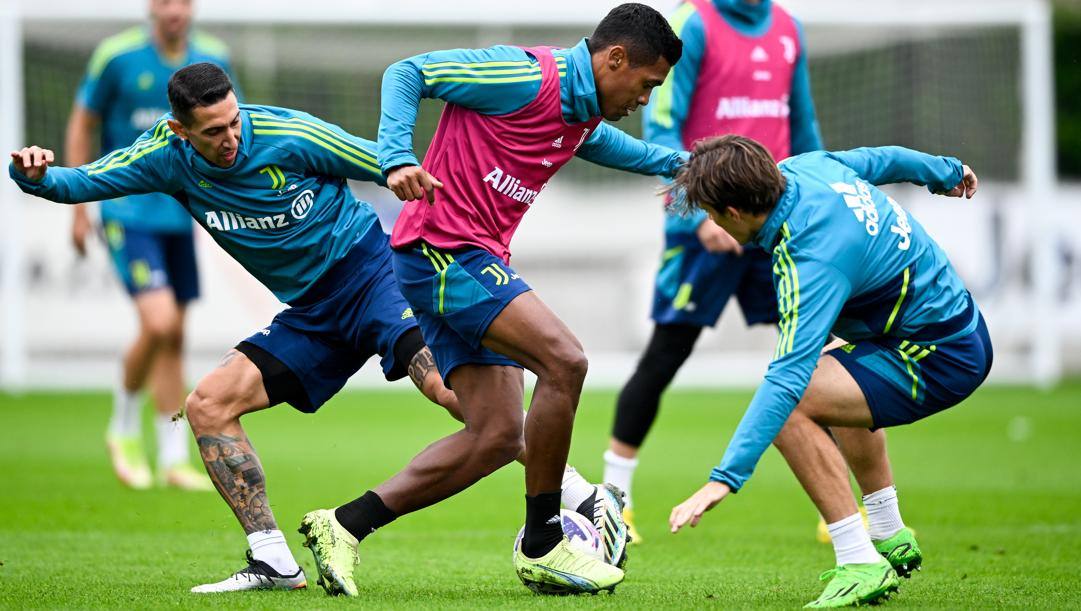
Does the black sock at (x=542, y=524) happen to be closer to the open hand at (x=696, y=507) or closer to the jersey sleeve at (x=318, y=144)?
the open hand at (x=696, y=507)

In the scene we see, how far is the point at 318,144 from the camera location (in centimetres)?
543

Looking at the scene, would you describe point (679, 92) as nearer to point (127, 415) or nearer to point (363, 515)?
point (363, 515)

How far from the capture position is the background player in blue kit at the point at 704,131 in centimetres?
693

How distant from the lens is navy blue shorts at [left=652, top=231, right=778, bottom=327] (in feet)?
22.6

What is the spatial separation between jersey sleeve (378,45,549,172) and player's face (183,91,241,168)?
0.73m

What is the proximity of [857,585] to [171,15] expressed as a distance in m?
6.09

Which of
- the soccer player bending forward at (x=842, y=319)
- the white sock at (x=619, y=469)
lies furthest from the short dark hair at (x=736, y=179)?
the white sock at (x=619, y=469)

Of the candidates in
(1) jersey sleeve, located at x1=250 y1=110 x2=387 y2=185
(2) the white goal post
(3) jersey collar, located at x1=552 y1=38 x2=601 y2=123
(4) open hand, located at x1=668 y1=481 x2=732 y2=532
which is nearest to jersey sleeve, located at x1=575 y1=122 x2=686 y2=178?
(3) jersey collar, located at x1=552 y1=38 x2=601 y2=123

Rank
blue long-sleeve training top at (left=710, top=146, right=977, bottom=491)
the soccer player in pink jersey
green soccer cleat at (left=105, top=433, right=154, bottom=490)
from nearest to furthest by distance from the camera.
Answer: blue long-sleeve training top at (left=710, top=146, right=977, bottom=491) → the soccer player in pink jersey → green soccer cleat at (left=105, top=433, right=154, bottom=490)

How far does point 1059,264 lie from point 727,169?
642 inches

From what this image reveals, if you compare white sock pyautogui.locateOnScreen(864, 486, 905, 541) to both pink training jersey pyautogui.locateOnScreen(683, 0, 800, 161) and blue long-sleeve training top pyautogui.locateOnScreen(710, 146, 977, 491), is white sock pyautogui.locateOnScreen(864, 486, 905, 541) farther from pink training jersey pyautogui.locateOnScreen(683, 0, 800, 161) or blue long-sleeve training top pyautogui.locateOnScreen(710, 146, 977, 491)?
pink training jersey pyautogui.locateOnScreen(683, 0, 800, 161)

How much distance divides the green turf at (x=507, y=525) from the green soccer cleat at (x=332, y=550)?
9cm

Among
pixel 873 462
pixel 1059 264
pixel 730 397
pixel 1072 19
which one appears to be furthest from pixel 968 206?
pixel 873 462

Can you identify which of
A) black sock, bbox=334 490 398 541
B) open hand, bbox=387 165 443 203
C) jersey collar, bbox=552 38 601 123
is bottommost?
black sock, bbox=334 490 398 541
